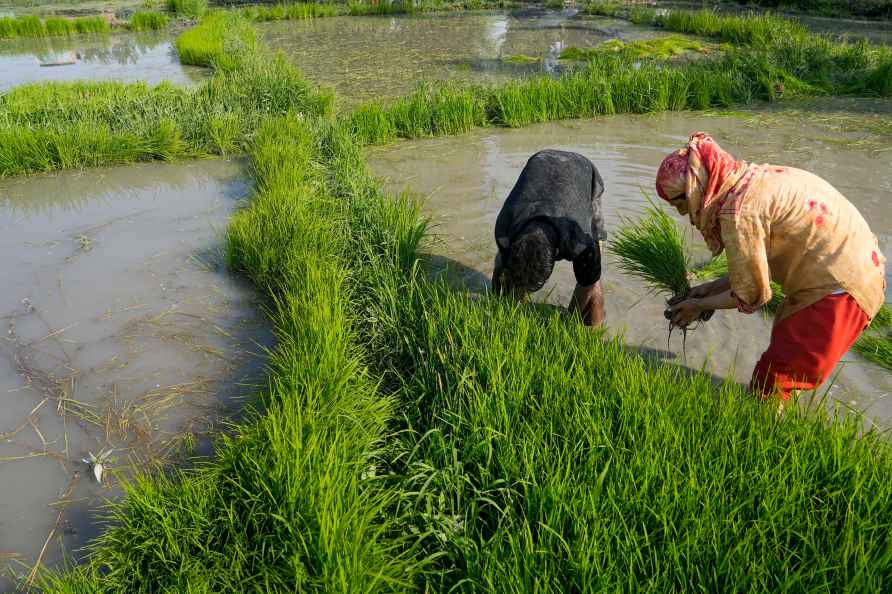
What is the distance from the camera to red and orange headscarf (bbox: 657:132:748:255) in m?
2.03

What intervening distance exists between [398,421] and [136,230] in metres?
3.23

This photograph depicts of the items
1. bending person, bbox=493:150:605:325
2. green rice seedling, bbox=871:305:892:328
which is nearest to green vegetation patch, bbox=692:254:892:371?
green rice seedling, bbox=871:305:892:328

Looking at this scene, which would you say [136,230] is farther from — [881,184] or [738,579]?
[881,184]

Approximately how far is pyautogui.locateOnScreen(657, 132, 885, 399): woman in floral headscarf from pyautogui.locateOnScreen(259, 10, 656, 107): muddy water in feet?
21.7

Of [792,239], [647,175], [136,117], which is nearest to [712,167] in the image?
[792,239]

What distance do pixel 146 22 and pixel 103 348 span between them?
15.8 m

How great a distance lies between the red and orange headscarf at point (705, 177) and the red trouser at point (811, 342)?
487 millimetres

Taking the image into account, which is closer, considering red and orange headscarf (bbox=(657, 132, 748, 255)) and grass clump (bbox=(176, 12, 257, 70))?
red and orange headscarf (bbox=(657, 132, 748, 255))

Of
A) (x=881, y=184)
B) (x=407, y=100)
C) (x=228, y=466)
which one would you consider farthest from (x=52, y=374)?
(x=881, y=184)

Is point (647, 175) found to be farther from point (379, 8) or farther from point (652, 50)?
point (379, 8)

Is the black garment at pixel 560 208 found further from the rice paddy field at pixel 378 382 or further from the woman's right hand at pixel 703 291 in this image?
the woman's right hand at pixel 703 291

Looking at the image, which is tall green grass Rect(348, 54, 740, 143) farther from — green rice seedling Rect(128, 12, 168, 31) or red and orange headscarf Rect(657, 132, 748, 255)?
green rice seedling Rect(128, 12, 168, 31)

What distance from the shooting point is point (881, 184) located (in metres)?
4.81

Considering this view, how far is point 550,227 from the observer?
→ 8.05 feet
